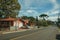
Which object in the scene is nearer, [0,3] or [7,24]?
[0,3]

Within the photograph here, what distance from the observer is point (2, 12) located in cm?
6962

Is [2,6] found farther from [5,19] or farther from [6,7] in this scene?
[5,19]

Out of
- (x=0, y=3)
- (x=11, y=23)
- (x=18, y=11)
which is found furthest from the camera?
(x=11, y=23)

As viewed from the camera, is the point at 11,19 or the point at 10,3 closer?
the point at 10,3

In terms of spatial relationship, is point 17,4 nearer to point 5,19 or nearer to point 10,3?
point 10,3

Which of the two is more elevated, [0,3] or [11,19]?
[0,3]

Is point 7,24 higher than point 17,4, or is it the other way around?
point 17,4

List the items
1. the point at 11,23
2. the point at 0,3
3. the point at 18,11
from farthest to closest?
the point at 11,23, the point at 18,11, the point at 0,3

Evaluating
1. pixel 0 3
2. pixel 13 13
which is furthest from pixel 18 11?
pixel 0 3

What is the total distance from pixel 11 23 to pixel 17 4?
376 inches

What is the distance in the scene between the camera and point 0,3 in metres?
67.6

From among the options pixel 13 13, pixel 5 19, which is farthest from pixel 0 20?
pixel 13 13

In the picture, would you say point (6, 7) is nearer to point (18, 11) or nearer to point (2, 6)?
point (2, 6)

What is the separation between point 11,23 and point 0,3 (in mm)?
12012
